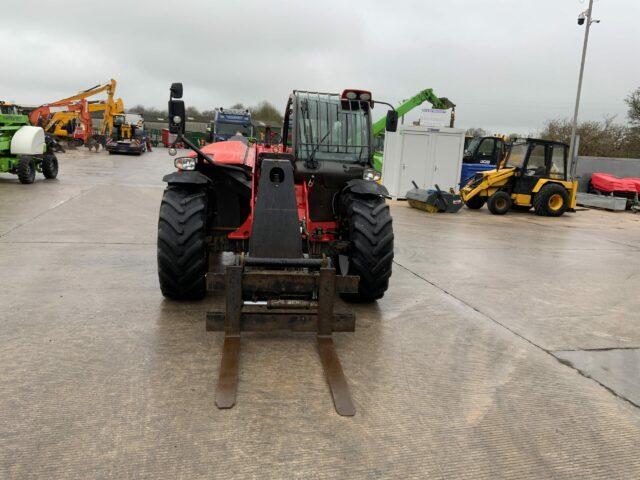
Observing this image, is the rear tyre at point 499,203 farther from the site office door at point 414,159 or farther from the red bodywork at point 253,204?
the red bodywork at point 253,204

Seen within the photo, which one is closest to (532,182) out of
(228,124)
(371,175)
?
(371,175)

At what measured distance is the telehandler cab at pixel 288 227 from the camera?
3664 millimetres

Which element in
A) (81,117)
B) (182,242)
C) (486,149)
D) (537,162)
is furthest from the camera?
(81,117)

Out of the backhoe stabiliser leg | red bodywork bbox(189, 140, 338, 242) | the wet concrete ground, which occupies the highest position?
red bodywork bbox(189, 140, 338, 242)

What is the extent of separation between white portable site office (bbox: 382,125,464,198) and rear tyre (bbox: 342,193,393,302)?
11.9m

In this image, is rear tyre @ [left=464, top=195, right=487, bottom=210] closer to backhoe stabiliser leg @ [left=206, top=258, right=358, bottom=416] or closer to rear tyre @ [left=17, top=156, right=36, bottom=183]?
backhoe stabiliser leg @ [left=206, top=258, right=358, bottom=416]

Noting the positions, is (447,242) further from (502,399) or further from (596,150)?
(596,150)

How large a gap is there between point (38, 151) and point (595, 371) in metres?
14.3

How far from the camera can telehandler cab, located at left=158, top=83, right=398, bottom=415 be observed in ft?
12.0

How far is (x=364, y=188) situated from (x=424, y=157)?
40.3 ft

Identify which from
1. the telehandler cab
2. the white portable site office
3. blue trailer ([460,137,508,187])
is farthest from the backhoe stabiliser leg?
blue trailer ([460,137,508,187])

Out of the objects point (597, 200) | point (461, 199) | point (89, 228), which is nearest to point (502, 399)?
point (89, 228)

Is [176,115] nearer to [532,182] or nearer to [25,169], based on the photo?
[25,169]

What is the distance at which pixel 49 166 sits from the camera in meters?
14.9
